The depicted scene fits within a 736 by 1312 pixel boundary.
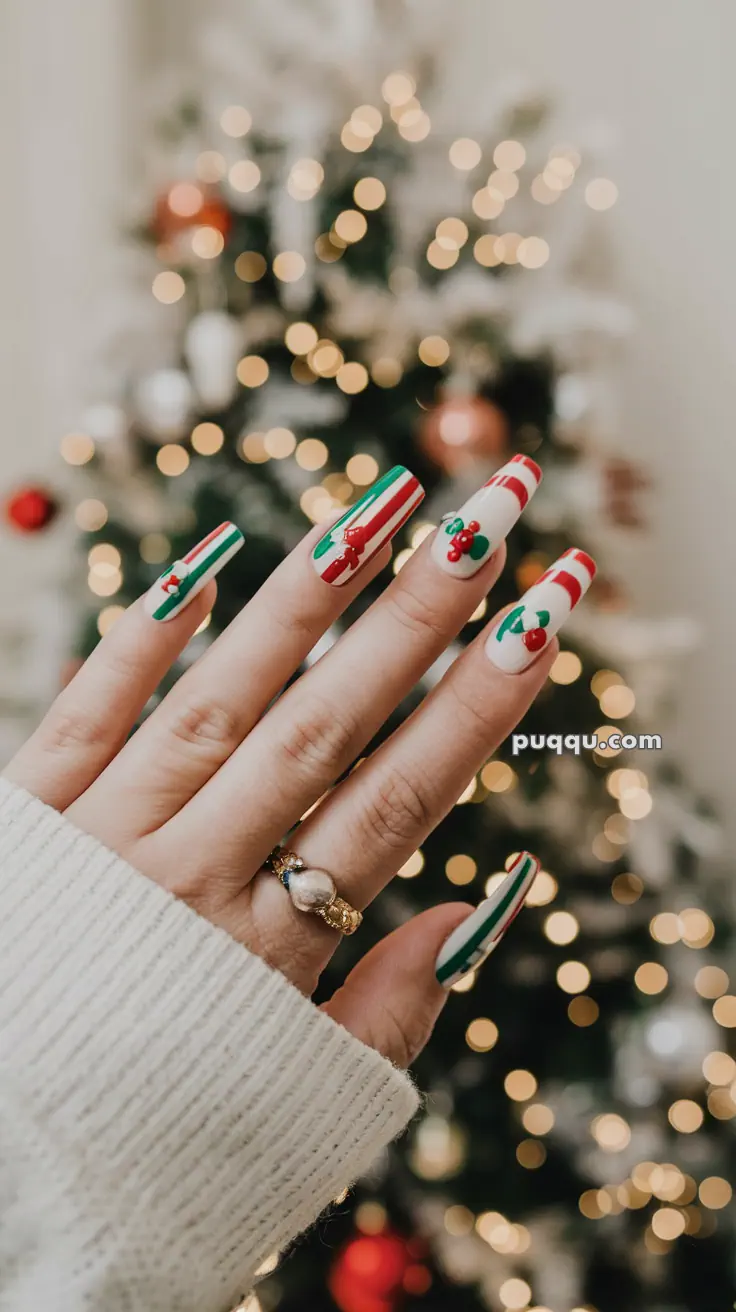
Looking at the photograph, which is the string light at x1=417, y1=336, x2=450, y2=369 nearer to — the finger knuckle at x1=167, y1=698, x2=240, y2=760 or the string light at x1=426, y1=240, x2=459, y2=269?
the string light at x1=426, y1=240, x2=459, y2=269

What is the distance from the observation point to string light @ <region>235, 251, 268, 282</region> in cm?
93

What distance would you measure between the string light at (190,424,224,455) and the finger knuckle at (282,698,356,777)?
52 cm

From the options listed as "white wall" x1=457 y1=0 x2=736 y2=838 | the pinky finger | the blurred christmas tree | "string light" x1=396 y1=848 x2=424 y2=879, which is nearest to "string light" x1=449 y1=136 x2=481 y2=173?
the blurred christmas tree

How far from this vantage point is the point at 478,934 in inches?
22.0

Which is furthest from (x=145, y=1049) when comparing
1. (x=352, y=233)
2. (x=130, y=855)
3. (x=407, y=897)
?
(x=352, y=233)

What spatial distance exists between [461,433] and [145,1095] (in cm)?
68

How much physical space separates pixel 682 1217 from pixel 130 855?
34.8 inches

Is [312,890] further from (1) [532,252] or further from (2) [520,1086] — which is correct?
(1) [532,252]

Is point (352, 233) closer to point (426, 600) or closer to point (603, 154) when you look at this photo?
point (603, 154)

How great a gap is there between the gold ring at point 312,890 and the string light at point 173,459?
0.57 m

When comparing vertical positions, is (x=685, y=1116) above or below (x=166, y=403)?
below

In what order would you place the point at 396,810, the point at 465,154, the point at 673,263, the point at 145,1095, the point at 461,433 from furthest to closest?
the point at 673,263, the point at 465,154, the point at 461,433, the point at 396,810, the point at 145,1095

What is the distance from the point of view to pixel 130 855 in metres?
0.46

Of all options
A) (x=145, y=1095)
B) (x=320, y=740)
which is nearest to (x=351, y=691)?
(x=320, y=740)
